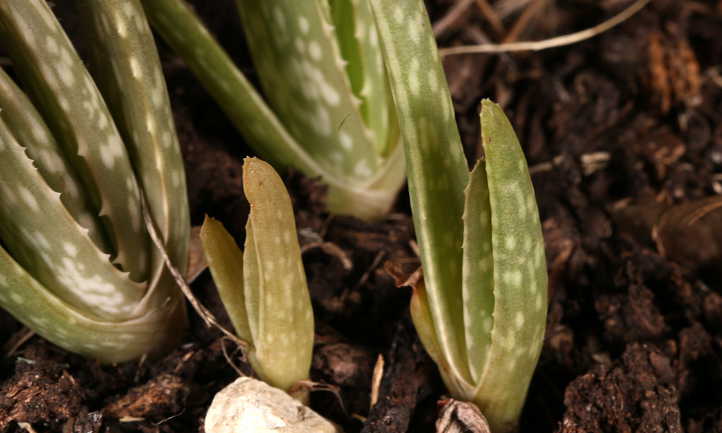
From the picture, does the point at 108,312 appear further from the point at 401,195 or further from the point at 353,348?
the point at 401,195

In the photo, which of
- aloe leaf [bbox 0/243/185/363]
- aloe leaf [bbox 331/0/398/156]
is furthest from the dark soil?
aloe leaf [bbox 331/0/398/156]

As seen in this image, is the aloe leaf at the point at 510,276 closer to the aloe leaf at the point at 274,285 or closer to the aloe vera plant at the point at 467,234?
the aloe vera plant at the point at 467,234

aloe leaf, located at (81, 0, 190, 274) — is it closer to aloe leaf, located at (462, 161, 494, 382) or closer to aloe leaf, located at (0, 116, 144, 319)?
aloe leaf, located at (0, 116, 144, 319)

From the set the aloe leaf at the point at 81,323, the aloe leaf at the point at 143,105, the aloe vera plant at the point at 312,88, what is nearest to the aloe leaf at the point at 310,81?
the aloe vera plant at the point at 312,88

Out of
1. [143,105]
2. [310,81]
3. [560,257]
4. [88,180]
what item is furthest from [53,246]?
[560,257]

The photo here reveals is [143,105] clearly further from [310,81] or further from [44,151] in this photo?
[310,81]
